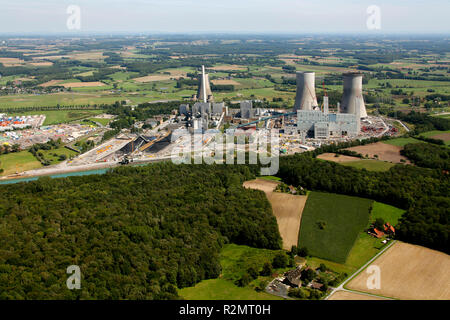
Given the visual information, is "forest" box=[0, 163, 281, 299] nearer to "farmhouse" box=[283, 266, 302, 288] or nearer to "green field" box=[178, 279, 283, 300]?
"green field" box=[178, 279, 283, 300]

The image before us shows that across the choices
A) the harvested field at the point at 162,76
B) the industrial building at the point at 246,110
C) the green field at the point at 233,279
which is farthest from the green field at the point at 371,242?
the harvested field at the point at 162,76

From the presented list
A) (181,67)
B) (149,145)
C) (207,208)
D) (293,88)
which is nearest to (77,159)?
(149,145)

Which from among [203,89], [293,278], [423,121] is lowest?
[293,278]

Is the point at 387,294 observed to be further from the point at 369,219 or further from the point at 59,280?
the point at 59,280

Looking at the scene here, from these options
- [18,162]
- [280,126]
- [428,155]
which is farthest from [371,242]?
[18,162]

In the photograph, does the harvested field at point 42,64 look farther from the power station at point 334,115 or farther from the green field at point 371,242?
the green field at point 371,242

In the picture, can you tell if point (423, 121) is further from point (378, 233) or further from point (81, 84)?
point (81, 84)

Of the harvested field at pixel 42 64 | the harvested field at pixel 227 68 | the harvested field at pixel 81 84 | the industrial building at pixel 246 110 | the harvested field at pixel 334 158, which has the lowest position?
the harvested field at pixel 334 158

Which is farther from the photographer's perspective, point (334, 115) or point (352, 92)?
point (352, 92)
